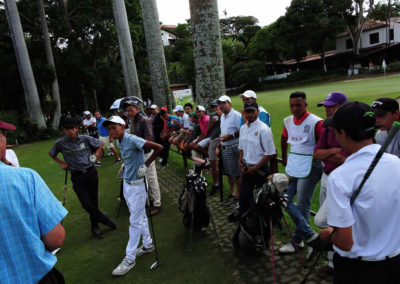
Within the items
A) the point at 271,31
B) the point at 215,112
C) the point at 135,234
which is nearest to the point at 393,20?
the point at 271,31

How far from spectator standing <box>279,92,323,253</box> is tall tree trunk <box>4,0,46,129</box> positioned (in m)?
23.9

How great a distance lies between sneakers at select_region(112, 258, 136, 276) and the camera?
12.7ft

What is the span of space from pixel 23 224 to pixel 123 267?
2463 millimetres

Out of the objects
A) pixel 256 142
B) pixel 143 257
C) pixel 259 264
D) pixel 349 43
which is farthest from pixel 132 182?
pixel 349 43

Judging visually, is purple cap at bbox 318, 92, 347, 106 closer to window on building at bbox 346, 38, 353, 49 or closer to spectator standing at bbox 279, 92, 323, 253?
spectator standing at bbox 279, 92, 323, 253

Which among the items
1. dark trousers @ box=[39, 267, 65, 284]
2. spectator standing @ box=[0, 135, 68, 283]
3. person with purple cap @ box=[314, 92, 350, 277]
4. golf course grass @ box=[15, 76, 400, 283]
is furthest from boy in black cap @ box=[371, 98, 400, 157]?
dark trousers @ box=[39, 267, 65, 284]

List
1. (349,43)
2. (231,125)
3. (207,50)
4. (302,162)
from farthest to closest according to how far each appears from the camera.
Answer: (349,43) → (207,50) → (231,125) → (302,162)

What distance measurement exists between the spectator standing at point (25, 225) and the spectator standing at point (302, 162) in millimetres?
2918

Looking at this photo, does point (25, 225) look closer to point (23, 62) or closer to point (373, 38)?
point (23, 62)

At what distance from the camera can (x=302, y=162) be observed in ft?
12.0

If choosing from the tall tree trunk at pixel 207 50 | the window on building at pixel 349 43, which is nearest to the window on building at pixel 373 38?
the window on building at pixel 349 43

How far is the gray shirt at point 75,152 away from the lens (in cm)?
485

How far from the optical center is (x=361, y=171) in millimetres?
1658

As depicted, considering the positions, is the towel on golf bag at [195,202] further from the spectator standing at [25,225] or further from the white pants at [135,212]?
the spectator standing at [25,225]
